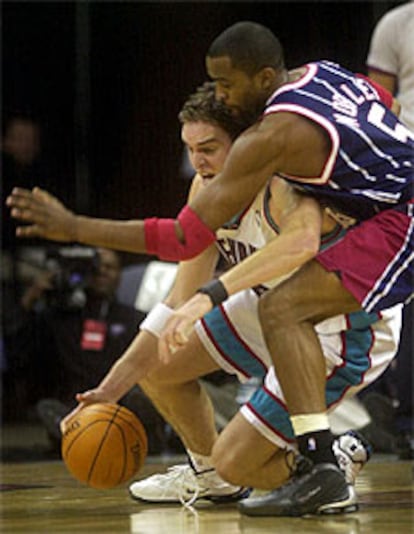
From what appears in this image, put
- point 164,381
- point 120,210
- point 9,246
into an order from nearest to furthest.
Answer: point 164,381
point 9,246
point 120,210

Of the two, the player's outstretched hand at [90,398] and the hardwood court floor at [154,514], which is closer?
the hardwood court floor at [154,514]

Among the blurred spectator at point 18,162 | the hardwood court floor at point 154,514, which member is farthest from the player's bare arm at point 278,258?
the blurred spectator at point 18,162

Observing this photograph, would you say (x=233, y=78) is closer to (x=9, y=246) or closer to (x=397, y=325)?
(x=397, y=325)

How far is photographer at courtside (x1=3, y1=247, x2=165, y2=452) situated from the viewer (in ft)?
19.4

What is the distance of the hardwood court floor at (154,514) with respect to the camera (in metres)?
2.98

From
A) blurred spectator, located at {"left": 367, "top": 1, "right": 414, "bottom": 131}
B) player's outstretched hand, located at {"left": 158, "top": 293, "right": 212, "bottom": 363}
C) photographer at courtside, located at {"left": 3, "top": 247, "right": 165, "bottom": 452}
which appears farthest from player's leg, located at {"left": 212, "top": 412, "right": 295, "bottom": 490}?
photographer at courtside, located at {"left": 3, "top": 247, "right": 165, "bottom": 452}

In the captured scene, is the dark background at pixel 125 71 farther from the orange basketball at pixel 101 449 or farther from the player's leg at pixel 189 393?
the orange basketball at pixel 101 449

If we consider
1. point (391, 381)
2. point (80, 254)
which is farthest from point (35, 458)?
point (391, 381)

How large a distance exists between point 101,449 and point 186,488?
1.21ft

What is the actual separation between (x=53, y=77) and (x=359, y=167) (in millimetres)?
5029

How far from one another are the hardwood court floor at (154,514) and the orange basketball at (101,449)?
0.10m

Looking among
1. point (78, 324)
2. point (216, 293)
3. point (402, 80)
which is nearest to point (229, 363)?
point (216, 293)

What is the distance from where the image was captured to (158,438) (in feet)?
19.2

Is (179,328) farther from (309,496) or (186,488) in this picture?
(186,488)
